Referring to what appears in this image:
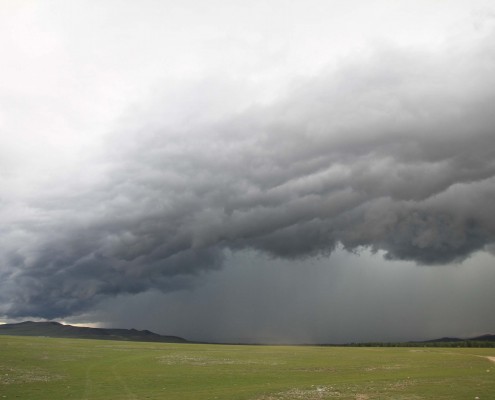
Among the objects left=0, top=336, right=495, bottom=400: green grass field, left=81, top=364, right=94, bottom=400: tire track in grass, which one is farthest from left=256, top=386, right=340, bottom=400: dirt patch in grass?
left=81, top=364, right=94, bottom=400: tire track in grass

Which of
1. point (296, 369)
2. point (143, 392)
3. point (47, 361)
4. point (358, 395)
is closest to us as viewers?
point (358, 395)

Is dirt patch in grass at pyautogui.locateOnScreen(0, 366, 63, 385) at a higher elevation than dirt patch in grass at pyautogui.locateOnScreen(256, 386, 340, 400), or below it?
below

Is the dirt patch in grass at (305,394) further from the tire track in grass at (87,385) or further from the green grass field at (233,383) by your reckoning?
the tire track in grass at (87,385)

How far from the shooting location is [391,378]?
→ 5738cm

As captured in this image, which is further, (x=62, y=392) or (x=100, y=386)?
(x=100, y=386)

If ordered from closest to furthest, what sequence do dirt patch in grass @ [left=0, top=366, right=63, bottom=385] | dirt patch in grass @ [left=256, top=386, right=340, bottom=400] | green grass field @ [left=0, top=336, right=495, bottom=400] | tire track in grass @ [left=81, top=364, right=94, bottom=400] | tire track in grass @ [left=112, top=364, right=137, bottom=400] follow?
dirt patch in grass @ [left=256, top=386, right=340, bottom=400], green grass field @ [left=0, top=336, right=495, bottom=400], tire track in grass @ [left=112, top=364, right=137, bottom=400], tire track in grass @ [left=81, top=364, right=94, bottom=400], dirt patch in grass @ [left=0, top=366, right=63, bottom=385]

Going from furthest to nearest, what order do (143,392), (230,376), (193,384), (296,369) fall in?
(296,369) → (230,376) → (193,384) → (143,392)

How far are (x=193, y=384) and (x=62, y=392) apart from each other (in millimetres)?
15693

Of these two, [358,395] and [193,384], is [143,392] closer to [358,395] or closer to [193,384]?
[193,384]

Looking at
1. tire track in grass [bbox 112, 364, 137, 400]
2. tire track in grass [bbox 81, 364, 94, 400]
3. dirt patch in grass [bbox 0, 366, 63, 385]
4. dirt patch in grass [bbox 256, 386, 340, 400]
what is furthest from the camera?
dirt patch in grass [bbox 0, 366, 63, 385]

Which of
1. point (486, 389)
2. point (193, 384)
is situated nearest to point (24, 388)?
point (193, 384)

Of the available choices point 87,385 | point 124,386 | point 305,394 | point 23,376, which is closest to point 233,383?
point 124,386

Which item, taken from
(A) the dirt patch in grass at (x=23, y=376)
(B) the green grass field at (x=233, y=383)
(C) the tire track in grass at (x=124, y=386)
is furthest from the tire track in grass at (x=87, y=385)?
(A) the dirt patch in grass at (x=23, y=376)

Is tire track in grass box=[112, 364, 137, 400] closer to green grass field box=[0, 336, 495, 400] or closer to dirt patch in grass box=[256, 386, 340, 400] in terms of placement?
green grass field box=[0, 336, 495, 400]
